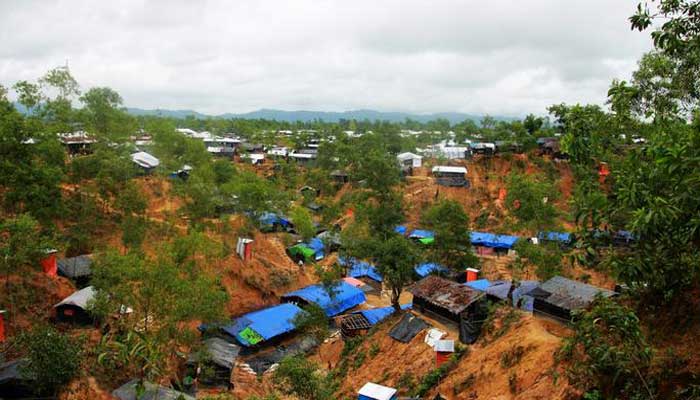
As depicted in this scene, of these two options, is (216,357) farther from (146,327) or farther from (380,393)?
(380,393)

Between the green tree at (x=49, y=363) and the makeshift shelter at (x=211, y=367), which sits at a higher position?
the green tree at (x=49, y=363)

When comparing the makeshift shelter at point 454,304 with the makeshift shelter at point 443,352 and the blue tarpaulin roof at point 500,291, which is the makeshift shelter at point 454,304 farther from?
the blue tarpaulin roof at point 500,291

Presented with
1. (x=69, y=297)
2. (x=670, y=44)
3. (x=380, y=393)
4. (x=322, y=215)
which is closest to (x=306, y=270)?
(x=322, y=215)

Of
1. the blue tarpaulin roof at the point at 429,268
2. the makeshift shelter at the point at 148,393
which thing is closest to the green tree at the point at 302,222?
the blue tarpaulin roof at the point at 429,268

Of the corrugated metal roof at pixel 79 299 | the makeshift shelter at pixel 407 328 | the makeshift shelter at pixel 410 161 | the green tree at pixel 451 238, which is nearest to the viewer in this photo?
the corrugated metal roof at pixel 79 299

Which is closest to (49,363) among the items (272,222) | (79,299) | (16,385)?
(16,385)

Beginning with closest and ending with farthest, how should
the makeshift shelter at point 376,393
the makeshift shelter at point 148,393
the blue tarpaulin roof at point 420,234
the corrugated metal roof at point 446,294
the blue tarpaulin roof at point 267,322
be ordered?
the makeshift shelter at point 148,393 → the makeshift shelter at point 376,393 → the corrugated metal roof at point 446,294 → the blue tarpaulin roof at point 267,322 → the blue tarpaulin roof at point 420,234

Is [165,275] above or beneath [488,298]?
above

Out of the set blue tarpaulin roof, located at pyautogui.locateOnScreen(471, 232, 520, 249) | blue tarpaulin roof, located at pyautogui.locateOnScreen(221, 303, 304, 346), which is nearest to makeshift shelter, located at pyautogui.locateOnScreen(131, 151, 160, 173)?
blue tarpaulin roof, located at pyautogui.locateOnScreen(221, 303, 304, 346)
